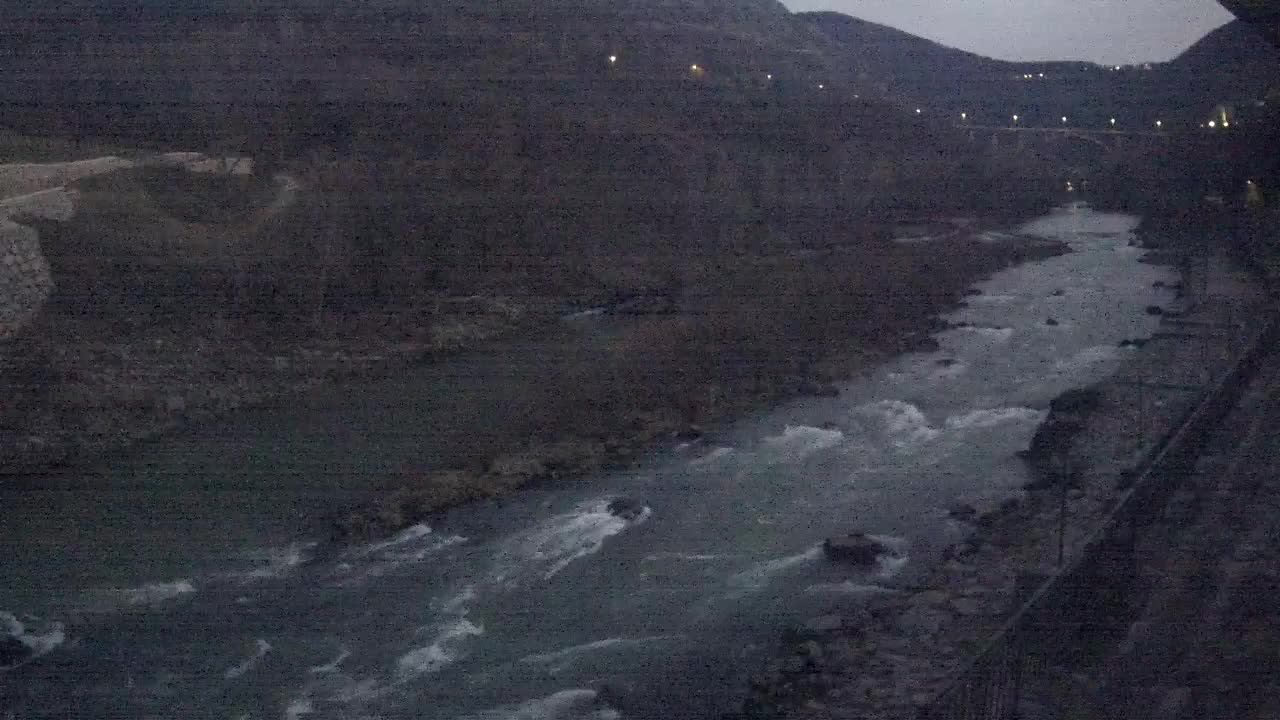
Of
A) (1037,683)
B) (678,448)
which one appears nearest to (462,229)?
(678,448)

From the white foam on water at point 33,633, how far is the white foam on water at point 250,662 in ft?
1.47

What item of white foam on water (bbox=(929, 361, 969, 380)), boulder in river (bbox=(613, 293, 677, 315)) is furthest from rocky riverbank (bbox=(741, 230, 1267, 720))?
boulder in river (bbox=(613, 293, 677, 315))

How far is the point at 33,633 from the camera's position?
2.64 metres

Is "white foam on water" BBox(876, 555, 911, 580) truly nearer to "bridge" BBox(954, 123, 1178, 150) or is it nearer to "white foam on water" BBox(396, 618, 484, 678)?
"white foam on water" BBox(396, 618, 484, 678)

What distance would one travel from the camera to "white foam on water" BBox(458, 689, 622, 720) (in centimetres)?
222

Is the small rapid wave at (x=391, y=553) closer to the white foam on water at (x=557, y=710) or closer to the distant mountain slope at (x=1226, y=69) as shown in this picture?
the white foam on water at (x=557, y=710)

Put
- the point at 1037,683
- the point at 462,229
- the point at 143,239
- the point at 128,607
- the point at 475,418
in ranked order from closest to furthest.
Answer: the point at 1037,683 → the point at 128,607 → the point at 475,418 → the point at 143,239 → the point at 462,229

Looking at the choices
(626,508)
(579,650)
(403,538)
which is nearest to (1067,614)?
(579,650)

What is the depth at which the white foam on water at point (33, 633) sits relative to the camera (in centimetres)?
256

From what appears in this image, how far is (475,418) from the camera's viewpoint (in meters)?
4.41

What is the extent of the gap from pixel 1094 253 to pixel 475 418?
24.2ft

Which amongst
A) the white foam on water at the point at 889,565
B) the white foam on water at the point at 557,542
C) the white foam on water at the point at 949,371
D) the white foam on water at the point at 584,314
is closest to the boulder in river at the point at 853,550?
the white foam on water at the point at 889,565

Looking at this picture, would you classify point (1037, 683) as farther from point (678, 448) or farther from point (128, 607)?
point (678, 448)

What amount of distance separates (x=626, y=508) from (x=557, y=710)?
116cm
